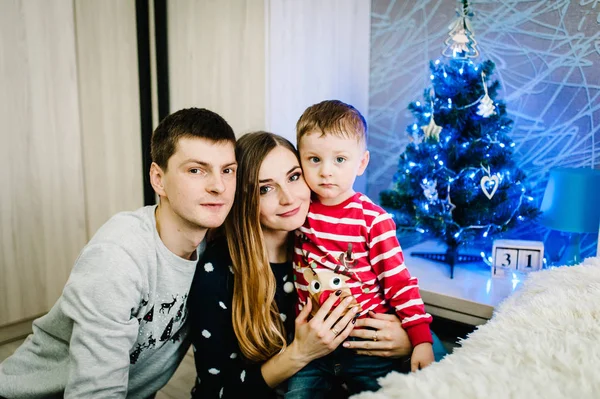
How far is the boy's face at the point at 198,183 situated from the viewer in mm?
1174

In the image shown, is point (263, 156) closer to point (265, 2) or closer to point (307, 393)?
point (307, 393)

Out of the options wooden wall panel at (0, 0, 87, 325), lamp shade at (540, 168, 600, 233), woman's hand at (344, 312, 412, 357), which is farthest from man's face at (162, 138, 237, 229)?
wooden wall panel at (0, 0, 87, 325)

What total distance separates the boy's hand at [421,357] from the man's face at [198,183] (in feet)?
1.98

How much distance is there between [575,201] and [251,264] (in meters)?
1.24

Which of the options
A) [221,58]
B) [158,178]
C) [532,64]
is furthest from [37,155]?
[532,64]

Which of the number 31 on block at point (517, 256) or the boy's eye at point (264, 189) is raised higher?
the boy's eye at point (264, 189)

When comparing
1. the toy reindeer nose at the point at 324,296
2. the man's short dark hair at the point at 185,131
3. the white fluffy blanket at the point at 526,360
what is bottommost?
the toy reindeer nose at the point at 324,296

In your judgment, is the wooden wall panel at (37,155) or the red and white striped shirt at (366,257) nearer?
the red and white striped shirt at (366,257)

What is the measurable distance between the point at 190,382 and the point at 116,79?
5.09 ft

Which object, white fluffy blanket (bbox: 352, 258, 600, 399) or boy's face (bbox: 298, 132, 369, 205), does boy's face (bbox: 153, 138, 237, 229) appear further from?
white fluffy blanket (bbox: 352, 258, 600, 399)

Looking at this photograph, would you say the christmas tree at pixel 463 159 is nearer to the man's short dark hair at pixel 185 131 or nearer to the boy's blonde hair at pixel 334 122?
the boy's blonde hair at pixel 334 122

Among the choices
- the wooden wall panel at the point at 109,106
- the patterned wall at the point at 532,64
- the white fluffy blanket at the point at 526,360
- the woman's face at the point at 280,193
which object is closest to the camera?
the white fluffy blanket at the point at 526,360

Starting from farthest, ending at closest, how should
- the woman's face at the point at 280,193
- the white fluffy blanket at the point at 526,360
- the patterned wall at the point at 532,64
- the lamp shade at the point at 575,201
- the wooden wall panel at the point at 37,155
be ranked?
the wooden wall panel at the point at 37,155, the patterned wall at the point at 532,64, the lamp shade at the point at 575,201, the woman's face at the point at 280,193, the white fluffy blanket at the point at 526,360

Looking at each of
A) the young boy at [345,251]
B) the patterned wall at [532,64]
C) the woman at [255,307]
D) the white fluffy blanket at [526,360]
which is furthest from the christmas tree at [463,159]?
the white fluffy blanket at [526,360]
